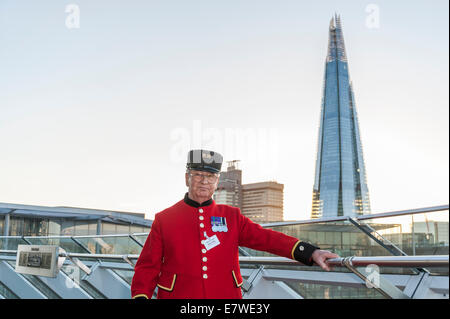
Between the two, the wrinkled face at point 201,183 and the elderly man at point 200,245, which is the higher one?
the wrinkled face at point 201,183

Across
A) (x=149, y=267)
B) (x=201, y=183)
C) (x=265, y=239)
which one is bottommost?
(x=149, y=267)

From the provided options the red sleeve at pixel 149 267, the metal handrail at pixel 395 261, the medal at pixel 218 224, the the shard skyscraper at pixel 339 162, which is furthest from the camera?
the the shard skyscraper at pixel 339 162

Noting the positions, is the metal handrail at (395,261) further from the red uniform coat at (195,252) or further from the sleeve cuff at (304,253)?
the red uniform coat at (195,252)

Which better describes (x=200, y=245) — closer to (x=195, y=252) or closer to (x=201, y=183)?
(x=195, y=252)

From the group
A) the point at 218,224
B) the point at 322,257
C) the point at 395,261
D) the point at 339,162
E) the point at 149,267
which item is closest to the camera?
the point at 395,261

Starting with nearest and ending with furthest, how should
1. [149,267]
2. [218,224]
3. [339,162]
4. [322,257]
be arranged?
[322,257] → [149,267] → [218,224] → [339,162]

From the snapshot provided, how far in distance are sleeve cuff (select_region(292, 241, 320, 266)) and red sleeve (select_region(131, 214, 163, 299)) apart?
590 millimetres

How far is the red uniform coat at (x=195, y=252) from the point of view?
211cm

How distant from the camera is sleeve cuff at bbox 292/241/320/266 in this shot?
1984 millimetres

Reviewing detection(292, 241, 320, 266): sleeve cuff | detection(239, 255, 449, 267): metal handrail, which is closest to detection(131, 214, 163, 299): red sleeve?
Answer: detection(292, 241, 320, 266): sleeve cuff

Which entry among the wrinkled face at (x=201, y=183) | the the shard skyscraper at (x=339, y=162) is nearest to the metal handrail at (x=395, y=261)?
the wrinkled face at (x=201, y=183)

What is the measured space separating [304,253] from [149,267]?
0.66 metres

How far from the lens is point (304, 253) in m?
1.99

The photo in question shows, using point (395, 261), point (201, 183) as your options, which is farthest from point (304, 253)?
point (201, 183)
